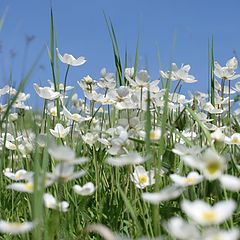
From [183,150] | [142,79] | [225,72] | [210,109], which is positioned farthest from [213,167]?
[225,72]

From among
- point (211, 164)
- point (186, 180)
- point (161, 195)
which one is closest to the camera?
point (211, 164)

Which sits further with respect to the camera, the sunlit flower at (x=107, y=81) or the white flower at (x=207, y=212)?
the sunlit flower at (x=107, y=81)

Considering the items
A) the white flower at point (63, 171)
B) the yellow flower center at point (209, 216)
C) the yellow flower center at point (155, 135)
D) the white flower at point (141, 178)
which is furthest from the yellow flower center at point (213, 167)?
the yellow flower center at point (155, 135)

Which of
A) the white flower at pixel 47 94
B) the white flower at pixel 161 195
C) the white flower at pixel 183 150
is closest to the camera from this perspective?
the white flower at pixel 161 195

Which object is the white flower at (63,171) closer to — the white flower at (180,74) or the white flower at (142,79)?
the white flower at (142,79)

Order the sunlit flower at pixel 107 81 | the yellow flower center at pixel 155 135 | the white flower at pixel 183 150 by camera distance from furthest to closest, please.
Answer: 1. the sunlit flower at pixel 107 81
2. the yellow flower center at pixel 155 135
3. the white flower at pixel 183 150

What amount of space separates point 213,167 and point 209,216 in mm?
111

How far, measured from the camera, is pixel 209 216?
722mm

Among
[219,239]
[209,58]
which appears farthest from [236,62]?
[219,239]

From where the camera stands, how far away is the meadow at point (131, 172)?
877mm

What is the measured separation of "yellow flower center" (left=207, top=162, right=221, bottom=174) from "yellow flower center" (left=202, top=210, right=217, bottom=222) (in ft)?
0.33

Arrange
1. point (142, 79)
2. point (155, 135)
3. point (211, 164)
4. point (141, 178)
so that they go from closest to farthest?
1. point (211, 164)
2. point (141, 178)
3. point (155, 135)
4. point (142, 79)

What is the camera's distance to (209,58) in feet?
7.05

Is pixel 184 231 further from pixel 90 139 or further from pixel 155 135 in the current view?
pixel 90 139
